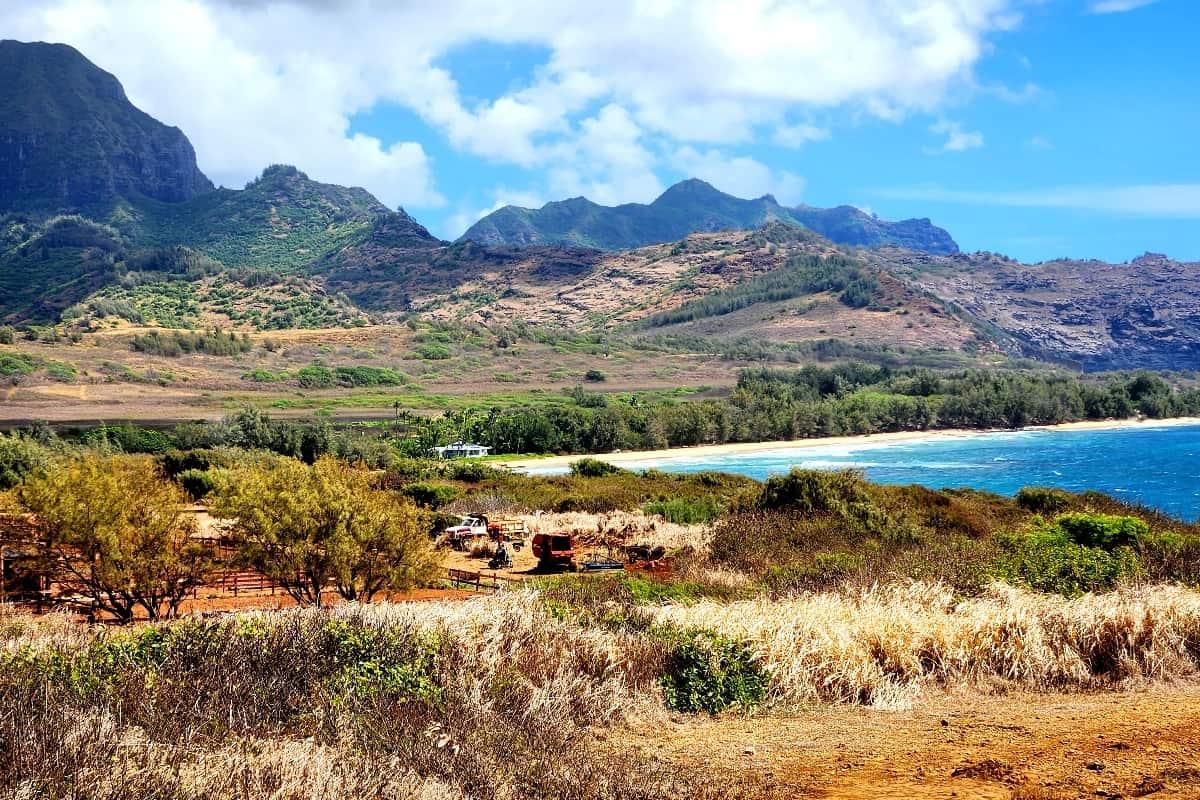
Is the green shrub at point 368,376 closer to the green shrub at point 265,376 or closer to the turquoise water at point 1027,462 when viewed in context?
the green shrub at point 265,376

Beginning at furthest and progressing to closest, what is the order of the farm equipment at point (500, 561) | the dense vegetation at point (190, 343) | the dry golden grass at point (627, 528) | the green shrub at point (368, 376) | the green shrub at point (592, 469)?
1. the green shrub at point (368, 376)
2. the dense vegetation at point (190, 343)
3. the green shrub at point (592, 469)
4. the dry golden grass at point (627, 528)
5. the farm equipment at point (500, 561)

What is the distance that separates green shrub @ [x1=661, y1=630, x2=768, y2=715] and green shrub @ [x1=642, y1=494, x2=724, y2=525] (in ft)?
59.2

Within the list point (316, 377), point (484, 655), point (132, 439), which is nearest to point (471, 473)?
point (132, 439)

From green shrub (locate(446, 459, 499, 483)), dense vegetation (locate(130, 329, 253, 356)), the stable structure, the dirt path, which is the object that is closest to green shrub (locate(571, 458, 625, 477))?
green shrub (locate(446, 459, 499, 483))

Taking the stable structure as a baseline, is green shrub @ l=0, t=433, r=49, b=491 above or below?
above

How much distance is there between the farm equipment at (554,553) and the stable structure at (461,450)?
39083 mm

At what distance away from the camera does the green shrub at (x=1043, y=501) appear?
26594 mm

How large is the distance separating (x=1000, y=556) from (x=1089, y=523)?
4.14 m

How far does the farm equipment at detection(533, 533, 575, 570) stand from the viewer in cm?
Result: 2072

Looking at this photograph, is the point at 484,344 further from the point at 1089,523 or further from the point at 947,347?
the point at 1089,523

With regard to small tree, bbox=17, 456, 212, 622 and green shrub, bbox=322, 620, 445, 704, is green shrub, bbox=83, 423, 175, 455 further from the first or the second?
green shrub, bbox=322, 620, 445, 704

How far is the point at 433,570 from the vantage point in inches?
584

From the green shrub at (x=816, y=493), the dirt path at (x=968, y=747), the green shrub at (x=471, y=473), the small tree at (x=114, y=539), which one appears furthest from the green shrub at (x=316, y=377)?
the dirt path at (x=968, y=747)

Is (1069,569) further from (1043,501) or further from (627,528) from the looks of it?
(1043,501)
